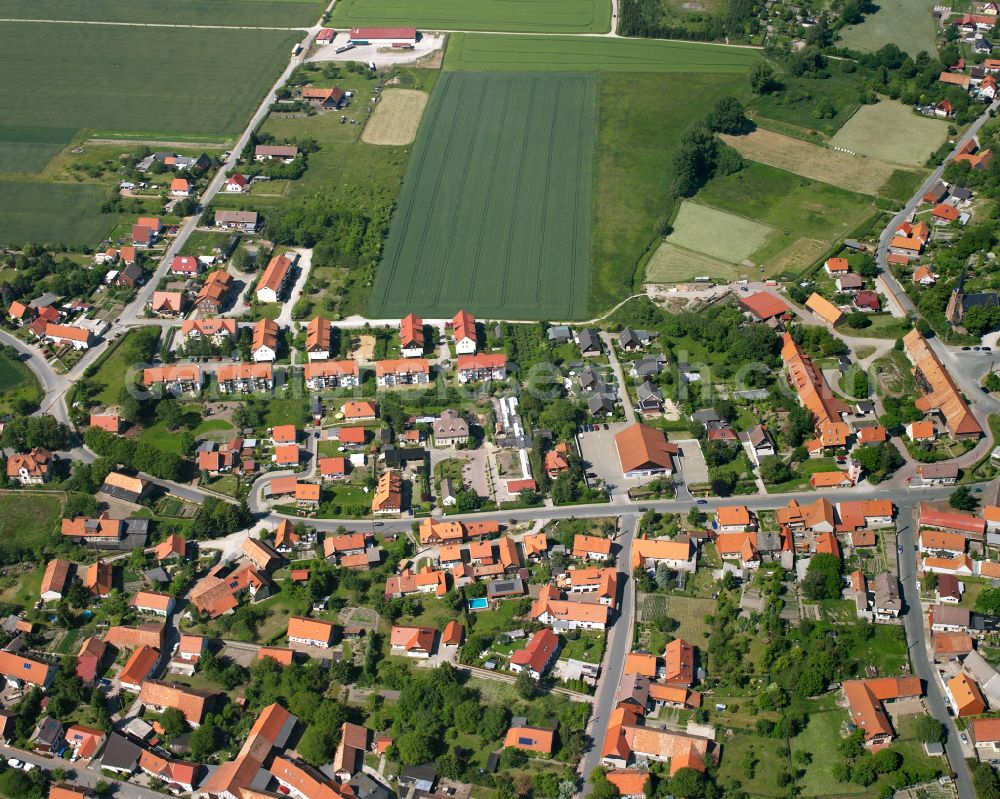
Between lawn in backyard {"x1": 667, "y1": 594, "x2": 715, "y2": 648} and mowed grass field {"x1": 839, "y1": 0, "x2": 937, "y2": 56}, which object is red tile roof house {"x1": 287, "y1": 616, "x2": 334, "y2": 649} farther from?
mowed grass field {"x1": 839, "y1": 0, "x2": 937, "y2": 56}

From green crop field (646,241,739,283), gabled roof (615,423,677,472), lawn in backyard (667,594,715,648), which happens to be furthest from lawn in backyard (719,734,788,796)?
green crop field (646,241,739,283)

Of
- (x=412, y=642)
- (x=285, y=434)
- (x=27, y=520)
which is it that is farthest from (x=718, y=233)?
(x=27, y=520)

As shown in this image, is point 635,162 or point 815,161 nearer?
point 815,161

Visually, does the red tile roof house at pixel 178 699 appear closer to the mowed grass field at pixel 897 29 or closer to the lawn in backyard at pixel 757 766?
the lawn in backyard at pixel 757 766

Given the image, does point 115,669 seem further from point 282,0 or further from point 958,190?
point 282,0

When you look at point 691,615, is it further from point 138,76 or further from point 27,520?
point 138,76

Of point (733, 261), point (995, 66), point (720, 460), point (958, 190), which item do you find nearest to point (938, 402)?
point (720, 460)
